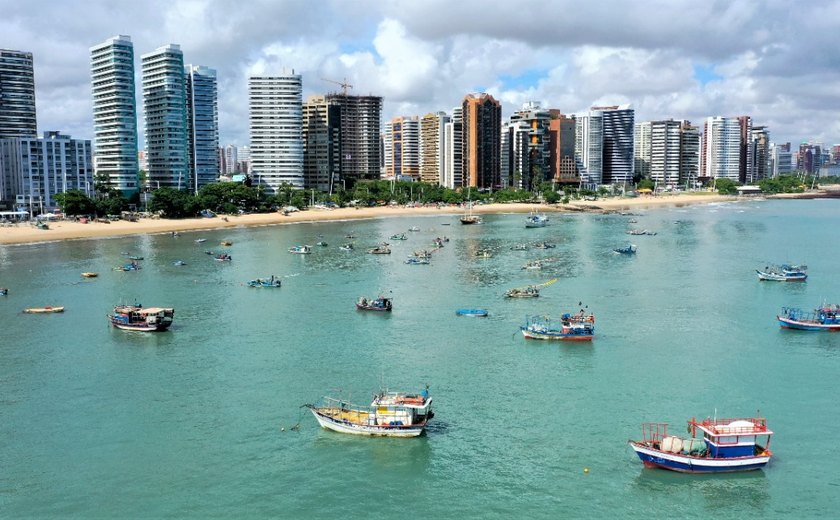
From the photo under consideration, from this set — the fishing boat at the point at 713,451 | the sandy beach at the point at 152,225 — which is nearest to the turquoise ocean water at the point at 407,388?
the fishing boat at the point at 713,451

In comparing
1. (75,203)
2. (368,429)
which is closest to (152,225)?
(75,203)

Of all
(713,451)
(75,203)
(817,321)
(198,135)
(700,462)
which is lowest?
(700,462)

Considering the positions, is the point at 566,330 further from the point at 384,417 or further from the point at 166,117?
the point at 166,117

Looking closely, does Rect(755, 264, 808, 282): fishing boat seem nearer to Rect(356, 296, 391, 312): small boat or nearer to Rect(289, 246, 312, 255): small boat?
Rect(356, 296, 391, 312): small boat

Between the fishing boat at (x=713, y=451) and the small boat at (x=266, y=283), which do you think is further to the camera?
the small boat at (x=266, y=283)

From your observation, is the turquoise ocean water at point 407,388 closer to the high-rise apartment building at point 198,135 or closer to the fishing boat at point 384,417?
Answer: the fishing boat at point 384,417

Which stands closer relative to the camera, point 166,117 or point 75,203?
point 75,203

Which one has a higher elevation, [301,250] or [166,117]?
[166,117]

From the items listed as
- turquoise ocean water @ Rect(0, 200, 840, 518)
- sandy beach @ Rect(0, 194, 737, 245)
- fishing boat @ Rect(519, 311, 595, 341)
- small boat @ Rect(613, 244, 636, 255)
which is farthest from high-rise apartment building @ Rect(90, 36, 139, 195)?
fishing boat @ Rect(519, 311, 595, 341)
